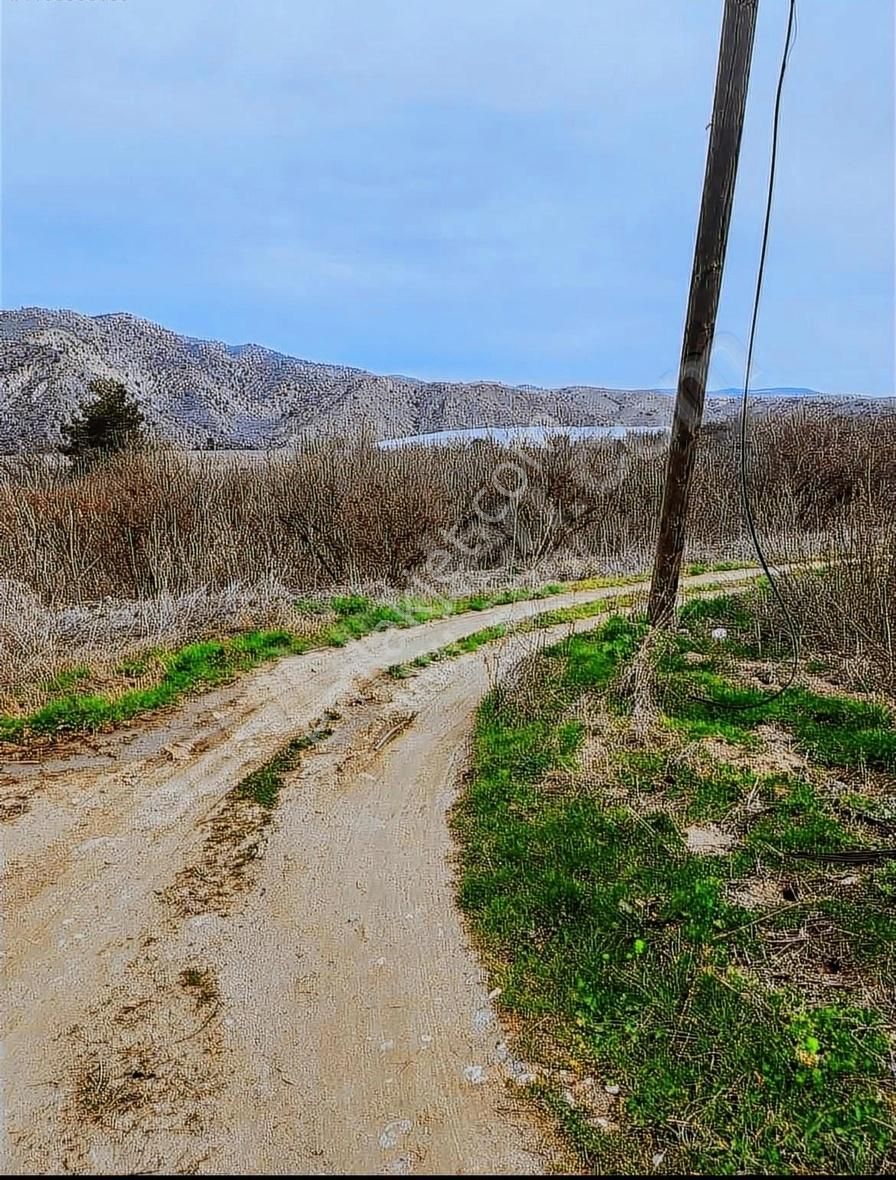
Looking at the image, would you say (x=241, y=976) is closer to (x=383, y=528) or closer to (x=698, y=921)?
(x=698, y=921)

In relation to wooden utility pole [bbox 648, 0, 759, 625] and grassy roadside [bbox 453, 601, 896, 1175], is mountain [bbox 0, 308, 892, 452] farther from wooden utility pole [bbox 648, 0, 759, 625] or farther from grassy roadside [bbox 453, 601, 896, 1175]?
grassy roadside [bbox 453, 601, 896, 1175]

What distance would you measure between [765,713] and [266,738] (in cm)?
372

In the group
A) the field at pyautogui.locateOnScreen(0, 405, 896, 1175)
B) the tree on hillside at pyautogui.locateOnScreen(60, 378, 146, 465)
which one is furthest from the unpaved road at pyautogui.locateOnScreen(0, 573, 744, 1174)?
the tree on hillside at pyautogui.locateOnScreen(60, 378, 146, 465)

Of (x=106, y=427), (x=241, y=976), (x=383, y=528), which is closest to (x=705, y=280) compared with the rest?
(x=241, y=976)

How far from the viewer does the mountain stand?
32.4m

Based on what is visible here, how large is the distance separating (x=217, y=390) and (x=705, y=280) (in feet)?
122

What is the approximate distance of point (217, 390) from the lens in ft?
129

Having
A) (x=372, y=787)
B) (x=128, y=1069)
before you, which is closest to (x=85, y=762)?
(x=372, y=787)

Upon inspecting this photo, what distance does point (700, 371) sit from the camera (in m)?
6.52

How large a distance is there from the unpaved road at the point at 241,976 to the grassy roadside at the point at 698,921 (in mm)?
269

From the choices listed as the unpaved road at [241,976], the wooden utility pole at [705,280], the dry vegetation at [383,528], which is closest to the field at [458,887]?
the unpaved road at [241,976]

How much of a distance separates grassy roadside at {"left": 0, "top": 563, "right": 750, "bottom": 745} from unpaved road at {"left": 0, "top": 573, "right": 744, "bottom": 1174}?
51 cm

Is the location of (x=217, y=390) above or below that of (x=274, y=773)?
above

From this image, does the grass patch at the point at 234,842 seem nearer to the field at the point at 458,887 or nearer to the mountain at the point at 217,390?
the field at the point at 458,887
